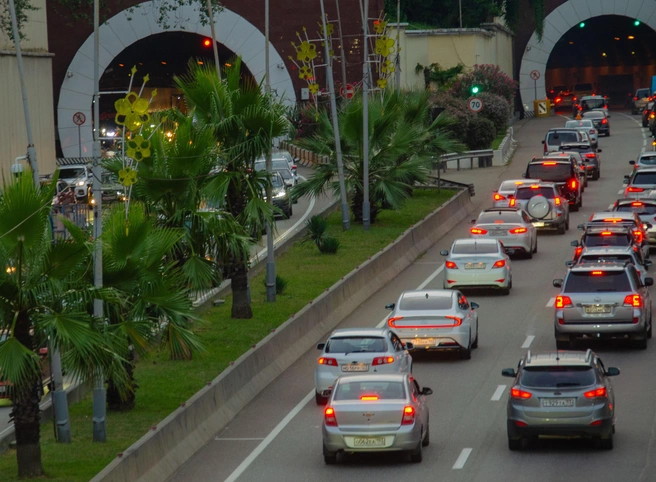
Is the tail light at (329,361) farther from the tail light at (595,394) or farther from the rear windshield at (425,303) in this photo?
the tail light at (595,394)

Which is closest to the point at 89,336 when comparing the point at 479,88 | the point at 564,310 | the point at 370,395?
the point at 370,395

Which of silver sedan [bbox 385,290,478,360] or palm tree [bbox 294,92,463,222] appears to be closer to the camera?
silver sedan [bbox 385,290,478,360]

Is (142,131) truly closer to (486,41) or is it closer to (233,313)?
(233,313)

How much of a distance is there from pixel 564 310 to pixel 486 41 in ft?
184

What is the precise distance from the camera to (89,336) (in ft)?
52.9

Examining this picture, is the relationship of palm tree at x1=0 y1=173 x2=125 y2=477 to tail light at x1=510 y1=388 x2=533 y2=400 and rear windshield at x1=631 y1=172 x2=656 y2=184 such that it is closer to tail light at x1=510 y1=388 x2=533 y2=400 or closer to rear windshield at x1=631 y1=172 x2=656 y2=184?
tail light at x1=510 y1=388 x2=533 y2=400

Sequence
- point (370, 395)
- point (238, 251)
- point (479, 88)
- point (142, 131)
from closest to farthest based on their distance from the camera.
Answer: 1. point (370, 395)
2. point (142, 131)
3. point (238, 251)
4. point (479, 88)

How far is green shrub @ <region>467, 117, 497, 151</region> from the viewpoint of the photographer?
64688 millimetres

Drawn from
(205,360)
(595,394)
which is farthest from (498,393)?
(205,360)

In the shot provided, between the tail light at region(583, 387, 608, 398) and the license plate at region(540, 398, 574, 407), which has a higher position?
the tail light at region(583, 387, 608, 398)

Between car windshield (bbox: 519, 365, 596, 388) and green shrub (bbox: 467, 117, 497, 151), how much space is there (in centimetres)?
4603

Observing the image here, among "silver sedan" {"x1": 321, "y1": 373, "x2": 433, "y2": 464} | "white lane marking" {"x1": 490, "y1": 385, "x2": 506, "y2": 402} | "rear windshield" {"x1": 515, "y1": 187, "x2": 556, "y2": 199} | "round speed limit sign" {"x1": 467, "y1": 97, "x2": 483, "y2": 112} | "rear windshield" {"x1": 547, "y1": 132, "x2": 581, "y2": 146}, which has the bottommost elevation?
"white lane marking" {"x1": 490, "y1": 385, "x2": 506, "y2": 402}

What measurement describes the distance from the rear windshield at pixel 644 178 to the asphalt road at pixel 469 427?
12783 millimetres

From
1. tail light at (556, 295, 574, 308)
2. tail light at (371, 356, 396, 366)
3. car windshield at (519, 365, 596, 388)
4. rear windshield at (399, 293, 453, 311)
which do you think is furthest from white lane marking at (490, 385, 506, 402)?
car windshield at (519, 365, 596, 388)
